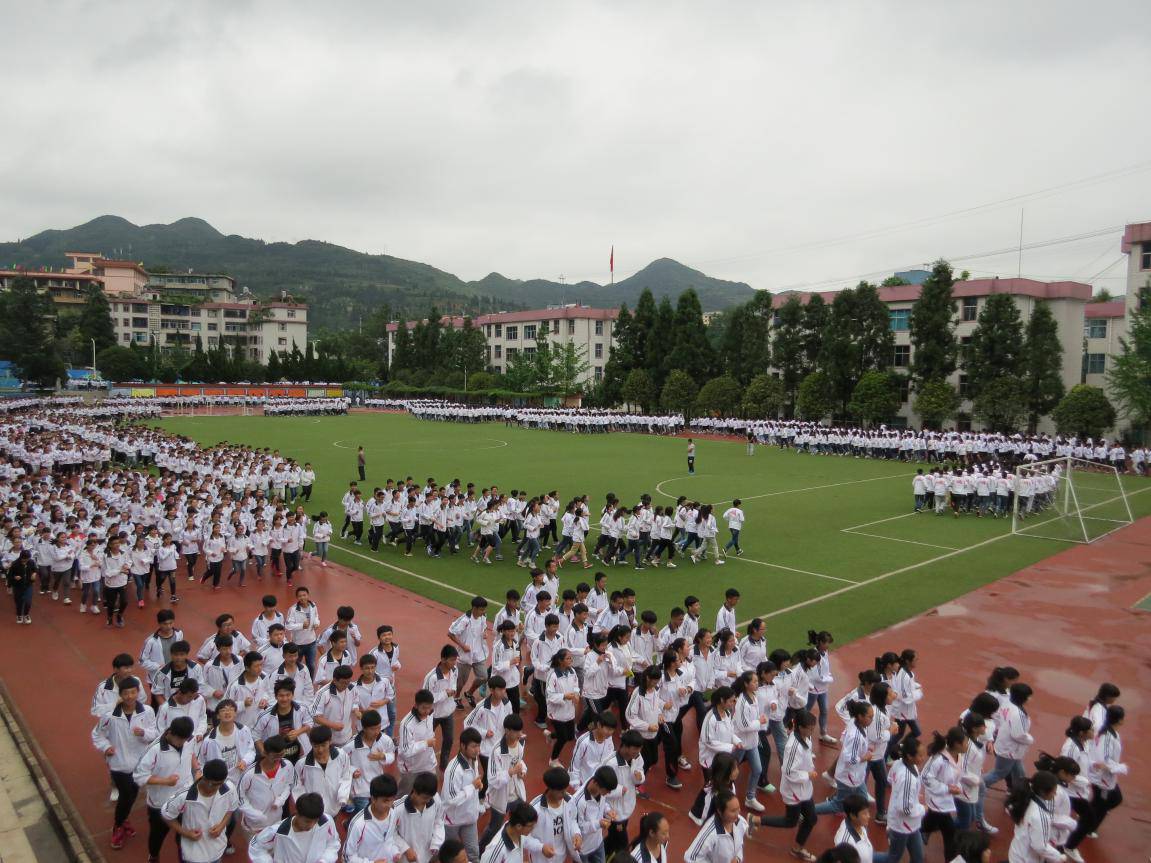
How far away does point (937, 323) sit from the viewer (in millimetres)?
40656

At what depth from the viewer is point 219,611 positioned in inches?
490

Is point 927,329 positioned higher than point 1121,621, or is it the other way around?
point 927,329

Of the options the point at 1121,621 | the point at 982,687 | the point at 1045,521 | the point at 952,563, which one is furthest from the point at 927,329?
the point at 982,687

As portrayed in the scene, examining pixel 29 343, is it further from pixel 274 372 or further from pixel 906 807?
pixel 906 807

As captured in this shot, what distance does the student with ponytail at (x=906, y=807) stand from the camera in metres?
5.68

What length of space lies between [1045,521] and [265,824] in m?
21.1

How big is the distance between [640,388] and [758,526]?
34433mm

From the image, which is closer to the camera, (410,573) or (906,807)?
(906,807)

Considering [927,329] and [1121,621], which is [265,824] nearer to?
[1121,621]

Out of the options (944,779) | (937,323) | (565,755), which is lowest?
(565,755)

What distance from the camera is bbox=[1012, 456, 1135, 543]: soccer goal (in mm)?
18953

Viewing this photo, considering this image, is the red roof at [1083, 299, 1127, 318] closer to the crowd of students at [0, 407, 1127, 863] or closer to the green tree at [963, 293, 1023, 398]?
the green tree at [963, 293, 1023, 398]

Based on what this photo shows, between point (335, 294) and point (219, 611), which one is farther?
point (335, 294)

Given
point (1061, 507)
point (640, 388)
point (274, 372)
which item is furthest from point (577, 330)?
point (1061, 507)
